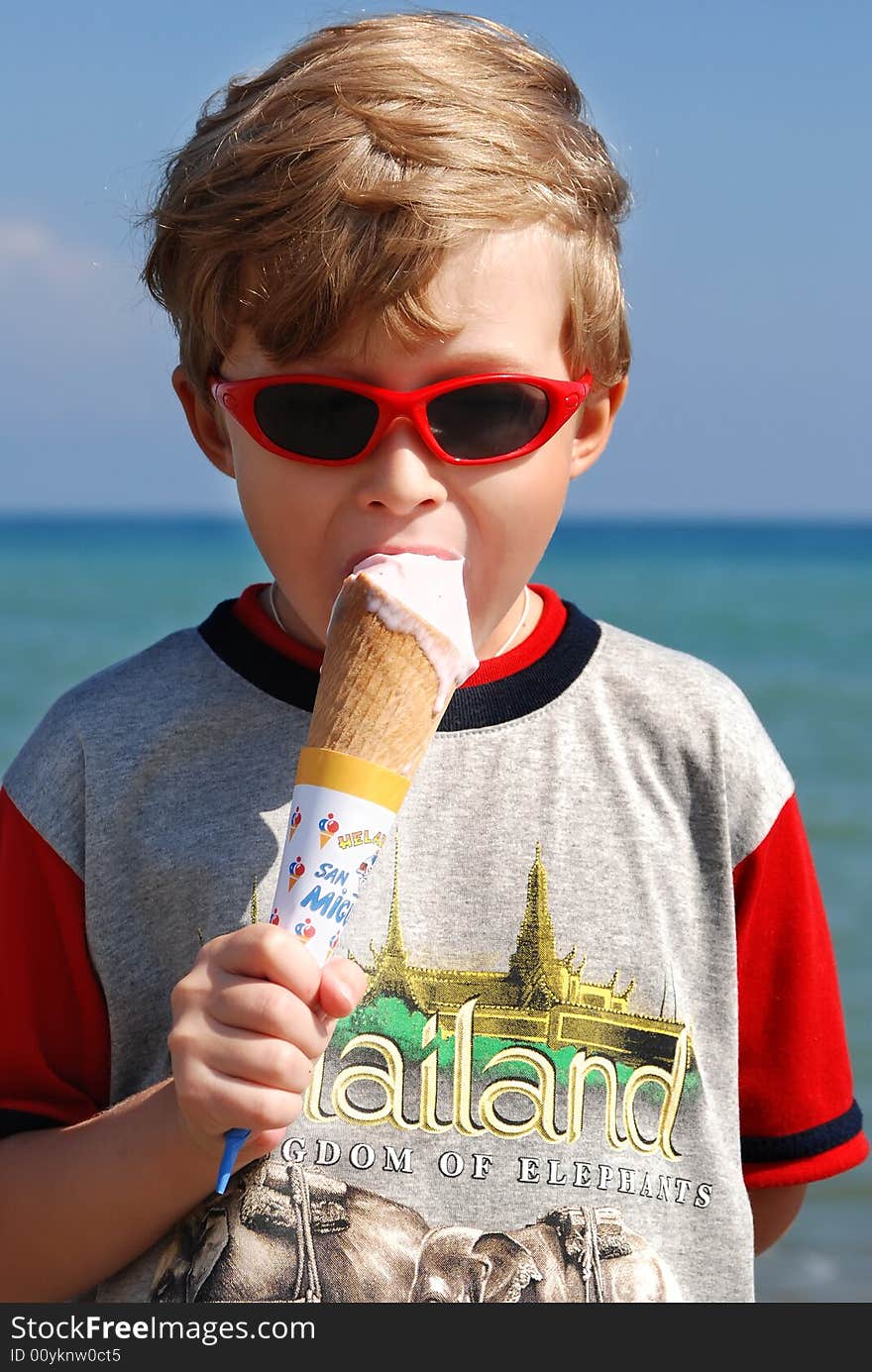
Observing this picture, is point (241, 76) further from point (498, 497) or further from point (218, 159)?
point (498, 497)

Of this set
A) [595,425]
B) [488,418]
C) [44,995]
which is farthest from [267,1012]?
[595,425]

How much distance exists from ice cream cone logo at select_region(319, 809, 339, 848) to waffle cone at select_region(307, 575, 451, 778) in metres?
0.09

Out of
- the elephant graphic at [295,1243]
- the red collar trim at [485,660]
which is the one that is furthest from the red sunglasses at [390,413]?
the elephant graphic at [295,1243]

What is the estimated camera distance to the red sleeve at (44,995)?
214 centimetres

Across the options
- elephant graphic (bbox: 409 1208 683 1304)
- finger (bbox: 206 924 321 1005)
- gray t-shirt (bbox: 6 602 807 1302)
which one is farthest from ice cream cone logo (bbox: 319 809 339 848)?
elephant graphic (bbox: 409 1208 683 1304)

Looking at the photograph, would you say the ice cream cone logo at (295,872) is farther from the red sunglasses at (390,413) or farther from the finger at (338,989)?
the red sunglasses at (390,413)

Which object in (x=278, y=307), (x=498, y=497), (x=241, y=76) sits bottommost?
(x=498, y=497)

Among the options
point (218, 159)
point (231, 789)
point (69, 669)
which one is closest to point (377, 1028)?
point (231, 789)

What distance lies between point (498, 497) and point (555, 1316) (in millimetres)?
1075

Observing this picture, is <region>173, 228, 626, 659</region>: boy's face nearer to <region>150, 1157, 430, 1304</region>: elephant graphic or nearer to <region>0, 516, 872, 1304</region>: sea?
<region>0, 516, 872, 1304</region>: sea

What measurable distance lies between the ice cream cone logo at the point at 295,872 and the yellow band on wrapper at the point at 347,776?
0.31 ft

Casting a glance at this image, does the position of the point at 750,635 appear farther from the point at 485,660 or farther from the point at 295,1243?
the point at 295,1243

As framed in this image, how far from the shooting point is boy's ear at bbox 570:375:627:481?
7.49 ft

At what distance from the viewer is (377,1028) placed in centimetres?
210
